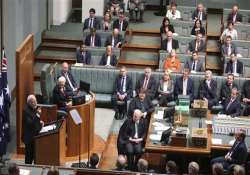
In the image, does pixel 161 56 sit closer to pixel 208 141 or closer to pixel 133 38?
pixel 133 38

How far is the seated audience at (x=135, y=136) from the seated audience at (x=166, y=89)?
2141 mm

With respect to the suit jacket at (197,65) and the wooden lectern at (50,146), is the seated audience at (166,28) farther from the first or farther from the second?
the wooden lectern at (50,146)

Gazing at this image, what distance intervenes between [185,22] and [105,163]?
607 centimetres

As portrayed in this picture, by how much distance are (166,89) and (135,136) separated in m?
2.49

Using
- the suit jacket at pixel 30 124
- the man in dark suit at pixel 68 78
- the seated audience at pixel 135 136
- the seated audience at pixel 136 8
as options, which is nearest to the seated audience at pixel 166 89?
the man in dark suit at pixel 68 78

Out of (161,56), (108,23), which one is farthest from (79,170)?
(108,23)

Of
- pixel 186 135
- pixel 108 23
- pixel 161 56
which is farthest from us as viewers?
pixel 108 23

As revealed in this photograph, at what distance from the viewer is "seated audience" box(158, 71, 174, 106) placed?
13.3 meters

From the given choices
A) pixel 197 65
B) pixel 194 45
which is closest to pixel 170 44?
pixel 194 45

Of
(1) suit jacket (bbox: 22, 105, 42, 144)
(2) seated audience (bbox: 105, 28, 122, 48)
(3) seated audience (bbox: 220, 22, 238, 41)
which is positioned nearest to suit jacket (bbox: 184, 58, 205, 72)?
(3) seated audience (bbox: 220, 22, 238, 41)

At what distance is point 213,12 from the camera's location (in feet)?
65.1

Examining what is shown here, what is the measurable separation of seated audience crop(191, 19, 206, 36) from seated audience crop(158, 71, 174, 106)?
107 inches

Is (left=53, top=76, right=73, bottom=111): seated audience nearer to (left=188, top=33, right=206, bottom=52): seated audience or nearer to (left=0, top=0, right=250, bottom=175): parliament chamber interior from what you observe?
(left=0, top=0, right=250, bottom=175): parliament chamber interior

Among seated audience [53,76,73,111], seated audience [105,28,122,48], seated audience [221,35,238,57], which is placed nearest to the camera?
seated audience [53,76,73,111]
